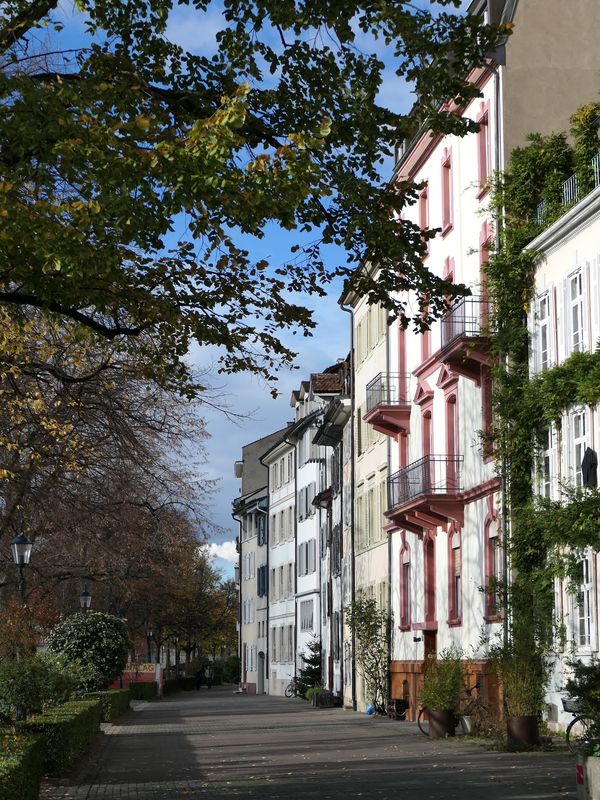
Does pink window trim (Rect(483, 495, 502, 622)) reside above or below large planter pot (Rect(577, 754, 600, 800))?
above

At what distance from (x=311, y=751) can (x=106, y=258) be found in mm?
14446

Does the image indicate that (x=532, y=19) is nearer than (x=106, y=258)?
No

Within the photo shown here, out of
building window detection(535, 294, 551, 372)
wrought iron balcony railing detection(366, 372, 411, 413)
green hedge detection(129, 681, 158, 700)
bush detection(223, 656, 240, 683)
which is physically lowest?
bush detection(223, 656, 240, 683)

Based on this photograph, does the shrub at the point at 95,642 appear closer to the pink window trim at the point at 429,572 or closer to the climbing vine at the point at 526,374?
the pink window trim at the point at 429,572

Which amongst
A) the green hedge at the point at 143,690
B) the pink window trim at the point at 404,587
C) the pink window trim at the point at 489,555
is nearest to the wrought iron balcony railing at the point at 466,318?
the pink window trim at the point at 489,555

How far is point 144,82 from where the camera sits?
48.6ft

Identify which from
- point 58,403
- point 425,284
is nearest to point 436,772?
point 425,284

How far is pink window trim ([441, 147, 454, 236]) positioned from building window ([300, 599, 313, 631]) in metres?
35.0

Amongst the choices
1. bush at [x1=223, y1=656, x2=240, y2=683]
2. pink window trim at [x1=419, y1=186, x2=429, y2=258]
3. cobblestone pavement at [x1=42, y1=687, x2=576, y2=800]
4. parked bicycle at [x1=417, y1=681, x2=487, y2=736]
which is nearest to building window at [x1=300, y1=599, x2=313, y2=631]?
cobblestone pavement at [x1=42, y1=687, x2=576, y2=800]

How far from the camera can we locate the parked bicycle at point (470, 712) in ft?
90.0

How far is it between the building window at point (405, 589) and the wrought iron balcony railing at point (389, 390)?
13.3 feet

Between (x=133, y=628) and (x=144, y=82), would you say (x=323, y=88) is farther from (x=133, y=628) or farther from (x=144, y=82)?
(x=133, y=628)

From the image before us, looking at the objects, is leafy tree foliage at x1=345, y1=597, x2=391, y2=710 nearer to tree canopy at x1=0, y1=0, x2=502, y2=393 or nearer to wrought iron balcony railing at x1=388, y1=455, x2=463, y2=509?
wrought iron balcony railing at x1=388, y1=455, x2=463, y2=509

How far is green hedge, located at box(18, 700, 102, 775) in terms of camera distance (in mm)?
19500
